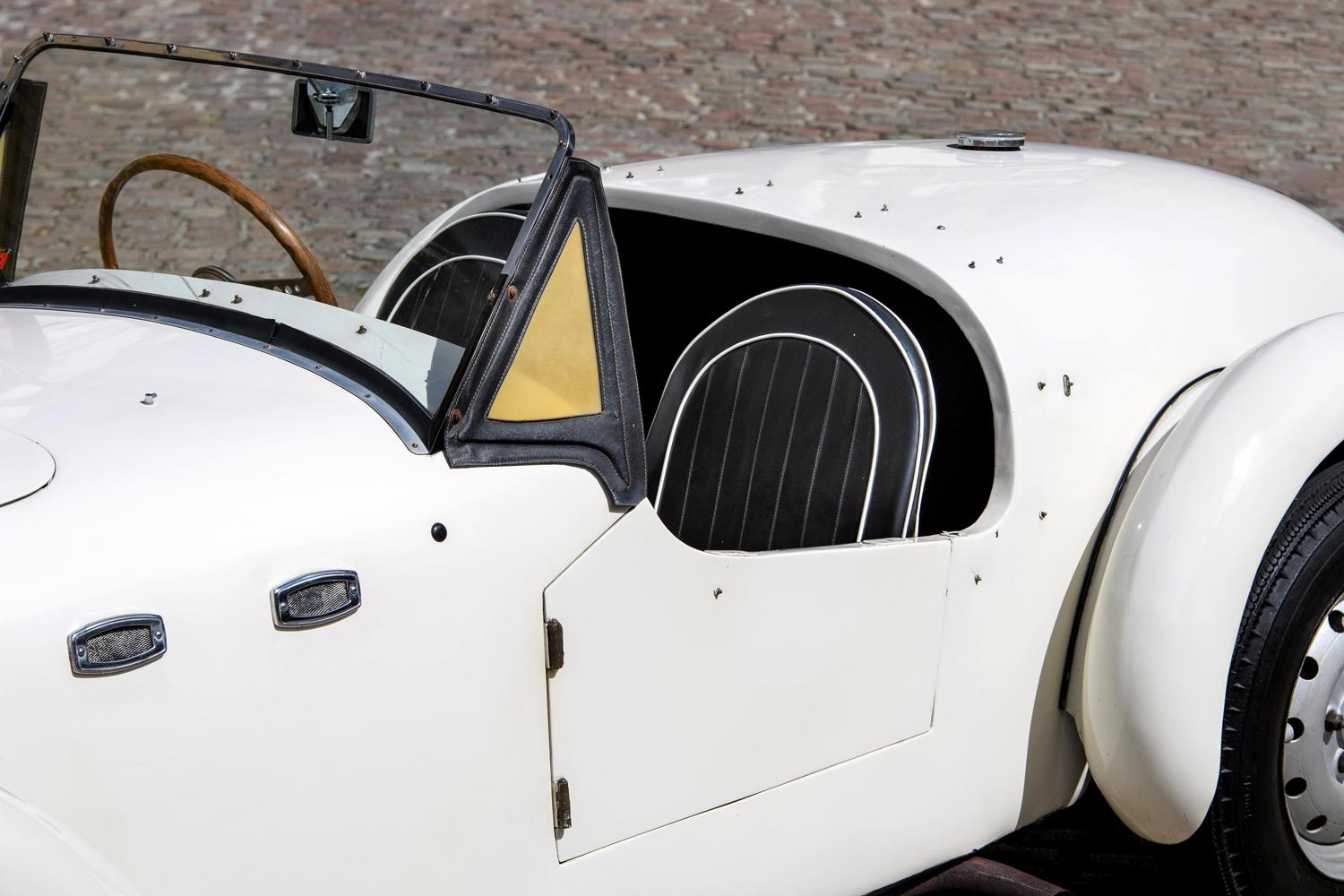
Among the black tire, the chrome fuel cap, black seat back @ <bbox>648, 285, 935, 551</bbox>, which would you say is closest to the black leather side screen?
black seat back @ <bbox>648, 285, 935, 551</bbox>

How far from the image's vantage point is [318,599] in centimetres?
144

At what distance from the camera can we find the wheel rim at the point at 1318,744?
2291 millimetres

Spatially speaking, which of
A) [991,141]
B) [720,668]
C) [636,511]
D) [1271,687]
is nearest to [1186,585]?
[1271,687]

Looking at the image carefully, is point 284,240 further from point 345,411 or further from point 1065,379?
point 1065,379

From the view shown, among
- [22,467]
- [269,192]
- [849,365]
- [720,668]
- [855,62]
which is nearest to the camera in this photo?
[22,467]

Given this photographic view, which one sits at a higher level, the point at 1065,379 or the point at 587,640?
the point at 1065,379

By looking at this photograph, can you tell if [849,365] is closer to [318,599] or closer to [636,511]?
[636,511]

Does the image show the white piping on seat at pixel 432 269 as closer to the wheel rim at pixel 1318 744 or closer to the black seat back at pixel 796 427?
the black seat back at pixel 796 427

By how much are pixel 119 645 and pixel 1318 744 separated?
78.9 inches

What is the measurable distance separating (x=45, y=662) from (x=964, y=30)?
10009 mm

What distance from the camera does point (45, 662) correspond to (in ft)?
4.24

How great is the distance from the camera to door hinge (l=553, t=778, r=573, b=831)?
5.32 feet

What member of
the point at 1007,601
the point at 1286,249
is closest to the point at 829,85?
the point at 1286,249

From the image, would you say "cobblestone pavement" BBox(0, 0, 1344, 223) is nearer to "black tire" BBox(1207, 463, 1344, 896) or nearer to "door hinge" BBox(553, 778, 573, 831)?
"black tire" BBox(1207, 463, 1344, 896)
